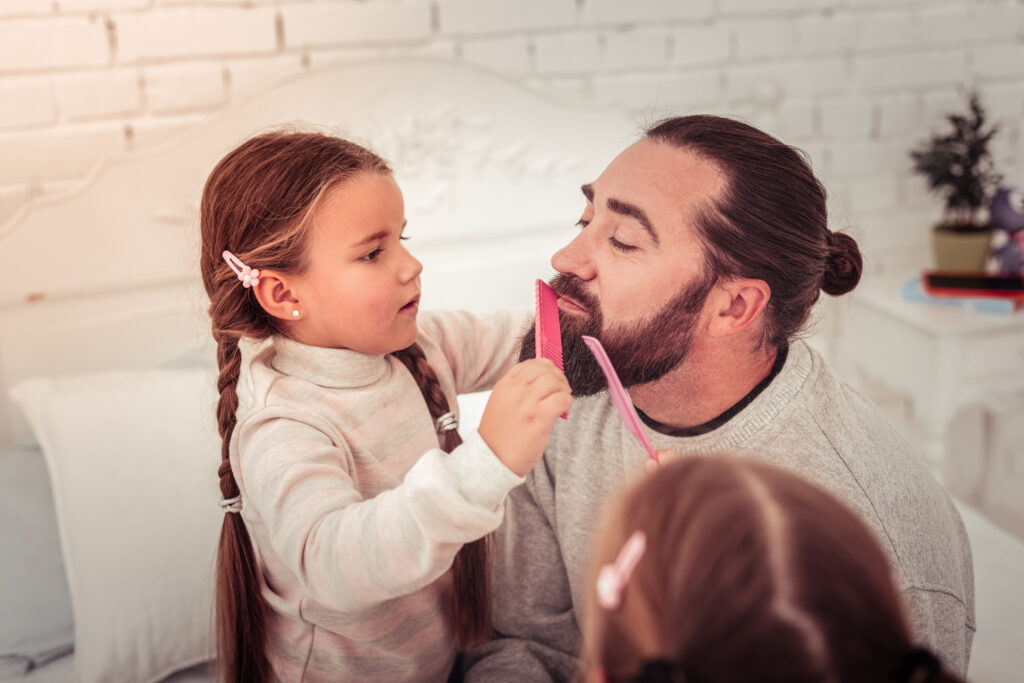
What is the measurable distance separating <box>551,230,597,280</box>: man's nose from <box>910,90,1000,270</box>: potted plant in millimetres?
1350

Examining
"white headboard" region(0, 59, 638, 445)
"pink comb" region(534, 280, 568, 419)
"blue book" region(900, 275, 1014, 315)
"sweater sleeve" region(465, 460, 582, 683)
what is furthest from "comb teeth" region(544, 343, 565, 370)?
"blue book" region(900, 275, 1014, 315)

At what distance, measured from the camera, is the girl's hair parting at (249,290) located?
75 cm

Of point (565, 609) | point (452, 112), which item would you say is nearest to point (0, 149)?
point (452, 112)

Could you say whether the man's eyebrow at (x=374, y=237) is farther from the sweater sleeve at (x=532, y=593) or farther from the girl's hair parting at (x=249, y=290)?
the sweater sleeve at (x=532, y=593)

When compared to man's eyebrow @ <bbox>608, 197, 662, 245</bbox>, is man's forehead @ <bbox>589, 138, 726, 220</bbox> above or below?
above

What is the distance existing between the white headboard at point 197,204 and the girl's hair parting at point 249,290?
1.48 ft

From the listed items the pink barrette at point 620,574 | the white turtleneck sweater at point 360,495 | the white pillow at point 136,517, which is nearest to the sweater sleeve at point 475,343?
the white turtleneck sweater at point 360,495

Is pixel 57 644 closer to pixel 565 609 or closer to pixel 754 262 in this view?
pixel 565 609

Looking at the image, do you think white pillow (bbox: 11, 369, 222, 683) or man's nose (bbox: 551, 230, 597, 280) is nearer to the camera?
man's nose (bbox: 551, 230, 597, 280)

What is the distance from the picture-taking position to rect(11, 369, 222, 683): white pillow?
1.05m

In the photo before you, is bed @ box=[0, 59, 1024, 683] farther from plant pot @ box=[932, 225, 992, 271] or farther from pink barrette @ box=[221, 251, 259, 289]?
plant pot @ box=[932, 225, 992, 271]

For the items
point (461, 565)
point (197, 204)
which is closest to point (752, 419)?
point (461, 565)

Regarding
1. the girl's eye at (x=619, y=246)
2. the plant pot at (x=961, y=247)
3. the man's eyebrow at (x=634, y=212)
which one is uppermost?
the man's eyebrow at (x=634, y=212)

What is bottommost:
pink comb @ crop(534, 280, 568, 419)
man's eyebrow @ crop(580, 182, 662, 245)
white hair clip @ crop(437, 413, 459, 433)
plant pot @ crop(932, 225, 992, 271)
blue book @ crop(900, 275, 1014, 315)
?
blue book @ crop(900, 275, 1014, 315)
